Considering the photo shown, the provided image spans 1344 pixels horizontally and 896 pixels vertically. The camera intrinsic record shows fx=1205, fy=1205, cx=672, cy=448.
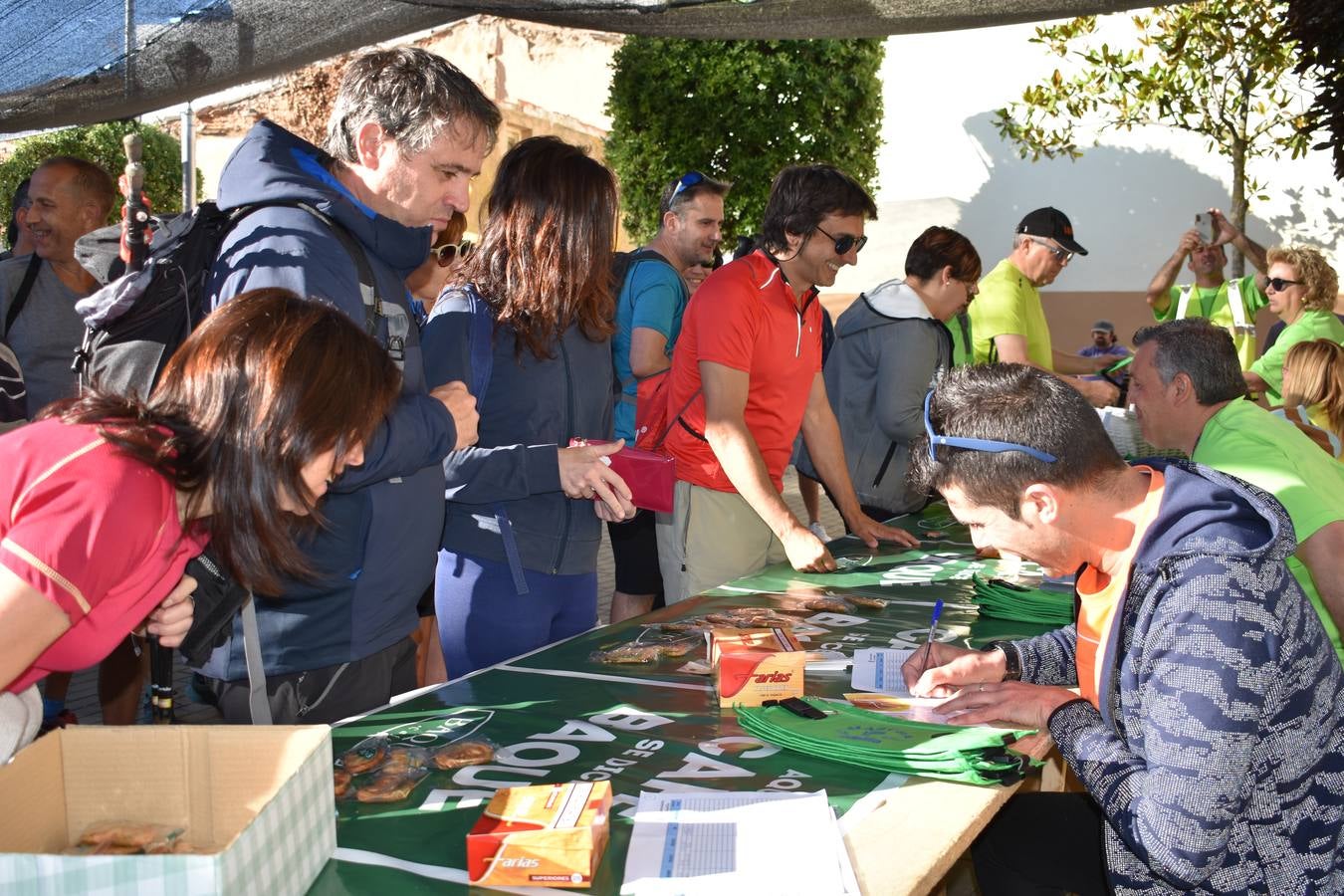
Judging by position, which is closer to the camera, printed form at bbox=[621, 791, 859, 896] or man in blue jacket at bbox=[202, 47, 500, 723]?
printed form at bbox=[621, 791, 859, 896]

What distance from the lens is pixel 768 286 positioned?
130 inches

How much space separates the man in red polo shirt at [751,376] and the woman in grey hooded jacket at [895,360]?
88 cm

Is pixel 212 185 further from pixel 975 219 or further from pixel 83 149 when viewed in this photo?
pixel 975 219

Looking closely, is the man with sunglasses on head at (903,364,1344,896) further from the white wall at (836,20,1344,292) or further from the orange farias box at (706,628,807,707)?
the white wall at (836,20,1344,292)

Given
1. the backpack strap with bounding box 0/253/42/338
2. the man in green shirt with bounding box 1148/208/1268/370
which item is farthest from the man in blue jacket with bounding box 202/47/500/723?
the man in green shirt with bounding box 1148/208/1268/370

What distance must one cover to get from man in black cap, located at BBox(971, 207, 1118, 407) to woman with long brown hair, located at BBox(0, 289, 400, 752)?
14.0 feet

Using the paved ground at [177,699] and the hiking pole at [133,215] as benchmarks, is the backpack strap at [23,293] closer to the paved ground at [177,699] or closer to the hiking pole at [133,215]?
the paved ground at [177,699]

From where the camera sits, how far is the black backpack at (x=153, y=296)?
1951mm

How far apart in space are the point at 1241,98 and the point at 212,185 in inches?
646

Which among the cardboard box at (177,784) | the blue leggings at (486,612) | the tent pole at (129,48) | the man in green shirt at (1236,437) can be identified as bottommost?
the blue leggings at (486,612)

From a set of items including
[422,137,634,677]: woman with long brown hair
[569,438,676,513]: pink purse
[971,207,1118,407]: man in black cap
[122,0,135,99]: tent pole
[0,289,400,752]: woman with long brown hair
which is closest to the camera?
[0,289,400,752]: woman with long brown hair

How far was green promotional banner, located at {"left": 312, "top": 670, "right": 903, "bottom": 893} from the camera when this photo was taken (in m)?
1.53

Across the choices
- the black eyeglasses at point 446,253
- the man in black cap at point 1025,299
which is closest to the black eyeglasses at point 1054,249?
the man in black cap at point 1025,299

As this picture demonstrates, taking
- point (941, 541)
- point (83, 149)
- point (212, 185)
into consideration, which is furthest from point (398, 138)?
point (212, 185)
